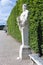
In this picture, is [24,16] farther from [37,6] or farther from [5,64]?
[5,64]

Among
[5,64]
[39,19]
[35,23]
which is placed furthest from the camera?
[35,23]

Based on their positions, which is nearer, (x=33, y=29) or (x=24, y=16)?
(x=24, y=16)

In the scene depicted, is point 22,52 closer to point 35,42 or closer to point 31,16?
point 35,42

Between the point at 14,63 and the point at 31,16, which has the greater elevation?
the point at 31,16

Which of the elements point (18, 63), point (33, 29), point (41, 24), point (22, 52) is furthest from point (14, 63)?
point (33, 29)

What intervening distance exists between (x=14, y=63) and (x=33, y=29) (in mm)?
2252

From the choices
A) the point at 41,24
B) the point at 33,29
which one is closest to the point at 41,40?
the point at 41,24

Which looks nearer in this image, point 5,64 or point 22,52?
point 5,64

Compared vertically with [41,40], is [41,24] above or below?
above

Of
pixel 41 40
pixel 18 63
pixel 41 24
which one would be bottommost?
pixel 18 63

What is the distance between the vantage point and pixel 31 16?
9.67m

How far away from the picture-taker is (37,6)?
870 cm

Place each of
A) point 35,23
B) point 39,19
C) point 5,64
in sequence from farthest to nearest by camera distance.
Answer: point 35,23
point 39,19
point 5,64

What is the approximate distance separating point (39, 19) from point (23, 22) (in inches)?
27.4
